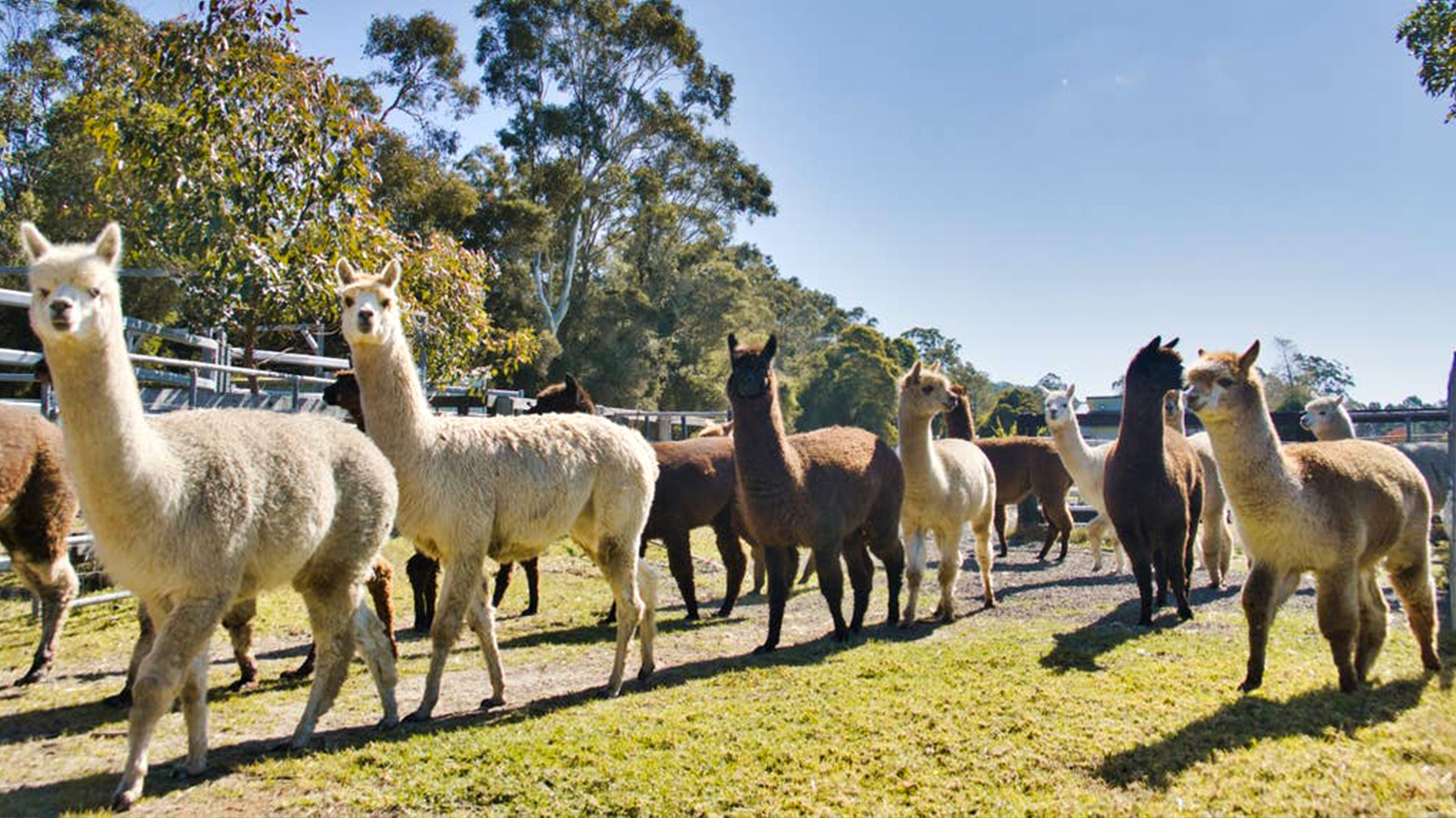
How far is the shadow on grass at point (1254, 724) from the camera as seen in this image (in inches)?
167

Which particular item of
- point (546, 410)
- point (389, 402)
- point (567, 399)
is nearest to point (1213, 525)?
point (567, 399)

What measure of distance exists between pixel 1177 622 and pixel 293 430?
7.19 metres

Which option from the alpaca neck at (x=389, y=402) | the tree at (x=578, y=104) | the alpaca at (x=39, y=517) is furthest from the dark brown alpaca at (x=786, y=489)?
the tree at (x=578, y=104)

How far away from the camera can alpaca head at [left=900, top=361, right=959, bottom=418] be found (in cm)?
888

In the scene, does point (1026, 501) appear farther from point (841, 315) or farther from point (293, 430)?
point (841, 315)

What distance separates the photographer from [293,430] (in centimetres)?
458

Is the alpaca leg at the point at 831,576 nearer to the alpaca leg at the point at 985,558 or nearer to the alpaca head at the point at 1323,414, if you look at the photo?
the alpaca leg at the point at 985,558

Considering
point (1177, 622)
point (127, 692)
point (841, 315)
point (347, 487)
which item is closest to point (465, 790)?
point (347, 487)

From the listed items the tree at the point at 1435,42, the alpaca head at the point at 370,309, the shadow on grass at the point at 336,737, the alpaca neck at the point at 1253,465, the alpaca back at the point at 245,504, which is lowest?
the shadow on grass at the point at 336,737

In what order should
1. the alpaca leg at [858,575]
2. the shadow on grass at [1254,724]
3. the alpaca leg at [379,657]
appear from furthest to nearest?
1. the alpaca leg at [858,575]
2. the alpaca leg at [379,657]
3. the shadow on grass at [1254,724]

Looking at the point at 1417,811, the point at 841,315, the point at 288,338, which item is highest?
the point at 841,315

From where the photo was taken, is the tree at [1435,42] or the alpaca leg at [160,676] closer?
the alpaca leg at [160,676]


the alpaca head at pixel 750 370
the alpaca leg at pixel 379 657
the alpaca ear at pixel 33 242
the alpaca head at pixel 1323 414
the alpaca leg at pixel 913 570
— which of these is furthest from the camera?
the alpaca head at pixel 1323 414

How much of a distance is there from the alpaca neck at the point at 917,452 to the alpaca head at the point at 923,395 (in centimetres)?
6
